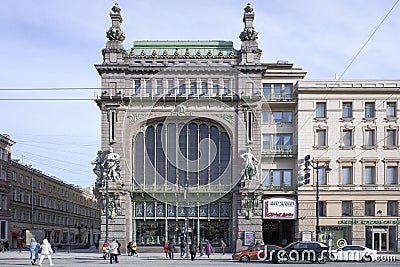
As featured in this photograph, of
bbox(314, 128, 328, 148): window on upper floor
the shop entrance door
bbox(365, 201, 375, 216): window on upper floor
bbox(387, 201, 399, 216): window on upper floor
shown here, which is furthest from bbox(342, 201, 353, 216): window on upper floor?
bbox(314, 128, 328, 148): window on upper floor

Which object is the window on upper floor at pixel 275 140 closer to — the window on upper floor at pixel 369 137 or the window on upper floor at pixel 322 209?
the window on upper floor at pixel 322 209

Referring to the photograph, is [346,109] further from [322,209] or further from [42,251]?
[42,251]

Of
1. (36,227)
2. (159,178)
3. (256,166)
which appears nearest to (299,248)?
(256,166)

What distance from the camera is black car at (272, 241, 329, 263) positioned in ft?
140

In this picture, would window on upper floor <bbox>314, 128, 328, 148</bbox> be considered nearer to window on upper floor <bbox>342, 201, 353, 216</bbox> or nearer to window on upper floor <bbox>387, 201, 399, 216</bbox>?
window on upper floor <bbox>342, 201, 353, 216</bbox>

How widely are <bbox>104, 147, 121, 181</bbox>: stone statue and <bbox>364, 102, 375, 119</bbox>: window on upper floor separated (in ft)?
83.2

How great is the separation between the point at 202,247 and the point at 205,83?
54.0 feet

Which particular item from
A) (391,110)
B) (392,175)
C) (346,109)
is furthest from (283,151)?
(391,110)

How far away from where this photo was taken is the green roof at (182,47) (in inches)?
2507

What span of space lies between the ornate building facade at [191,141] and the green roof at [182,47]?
6.42 ft

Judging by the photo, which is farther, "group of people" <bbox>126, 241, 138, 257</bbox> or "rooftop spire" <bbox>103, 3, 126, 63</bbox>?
"rooftop spire" <bbox>103, 3, 126, 63</bbox>

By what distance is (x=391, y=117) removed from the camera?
60875mm

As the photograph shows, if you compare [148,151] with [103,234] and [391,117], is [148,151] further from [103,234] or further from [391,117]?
[391,117]

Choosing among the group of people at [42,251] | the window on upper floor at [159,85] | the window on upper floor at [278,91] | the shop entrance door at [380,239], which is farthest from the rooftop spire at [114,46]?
the shop entrance door at [380,239]
